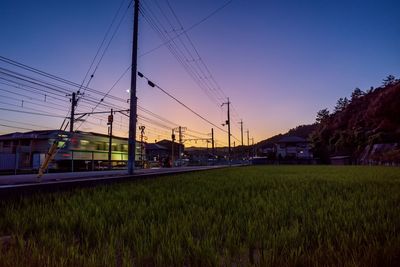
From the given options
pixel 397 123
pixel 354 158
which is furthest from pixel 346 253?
pixel 354 158

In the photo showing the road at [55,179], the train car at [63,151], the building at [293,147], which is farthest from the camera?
the building at [293,147]

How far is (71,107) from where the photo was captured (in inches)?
1102

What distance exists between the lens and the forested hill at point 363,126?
48.6 metres

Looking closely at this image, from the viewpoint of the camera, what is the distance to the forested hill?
159 ft

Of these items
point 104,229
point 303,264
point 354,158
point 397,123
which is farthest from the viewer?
point 354,158

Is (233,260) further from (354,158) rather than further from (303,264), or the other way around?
(354,158)

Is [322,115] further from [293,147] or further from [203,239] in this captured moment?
[203,239]

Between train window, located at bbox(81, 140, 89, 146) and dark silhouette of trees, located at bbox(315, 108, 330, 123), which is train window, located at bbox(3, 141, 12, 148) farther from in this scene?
dark silhouette of trees, located at bbox(315, 108, 330, 123)

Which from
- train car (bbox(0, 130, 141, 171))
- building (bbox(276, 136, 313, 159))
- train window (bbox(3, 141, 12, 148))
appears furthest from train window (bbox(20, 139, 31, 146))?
building (bbox(276, 136, 313, 159))

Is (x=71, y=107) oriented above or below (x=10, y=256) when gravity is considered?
above

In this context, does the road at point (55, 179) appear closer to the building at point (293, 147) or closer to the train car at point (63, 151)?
the train car at point (63, 151)

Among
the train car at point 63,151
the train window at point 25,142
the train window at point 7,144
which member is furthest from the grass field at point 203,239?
the train window at point 7,144

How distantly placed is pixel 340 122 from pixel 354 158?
18129 millimetres

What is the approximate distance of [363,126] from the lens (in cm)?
5978
